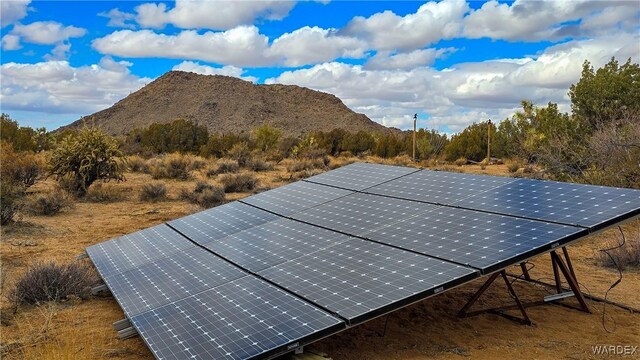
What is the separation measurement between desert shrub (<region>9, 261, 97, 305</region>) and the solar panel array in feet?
1.54

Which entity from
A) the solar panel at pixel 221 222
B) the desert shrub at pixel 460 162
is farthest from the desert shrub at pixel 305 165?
the solar panel at pixel 221 222

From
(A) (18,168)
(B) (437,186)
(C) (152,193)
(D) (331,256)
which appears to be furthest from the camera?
(A) (18,168)

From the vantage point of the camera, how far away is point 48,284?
30.6ft

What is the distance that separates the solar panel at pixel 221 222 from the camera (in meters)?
9.82

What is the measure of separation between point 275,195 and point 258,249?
3.64 meters

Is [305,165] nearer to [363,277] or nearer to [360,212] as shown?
[360,212]

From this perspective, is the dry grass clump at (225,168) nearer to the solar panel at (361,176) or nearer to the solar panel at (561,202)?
the solar panel at (361,176)

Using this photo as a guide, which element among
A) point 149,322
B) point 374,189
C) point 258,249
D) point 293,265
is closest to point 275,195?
point 374,189

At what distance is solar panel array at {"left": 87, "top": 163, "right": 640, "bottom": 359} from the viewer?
5.79 meters

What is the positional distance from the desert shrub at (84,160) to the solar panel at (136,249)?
1155cm

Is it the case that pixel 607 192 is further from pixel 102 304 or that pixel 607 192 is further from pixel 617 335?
pixel 102 304

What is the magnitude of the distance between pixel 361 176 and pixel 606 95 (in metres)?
17.0

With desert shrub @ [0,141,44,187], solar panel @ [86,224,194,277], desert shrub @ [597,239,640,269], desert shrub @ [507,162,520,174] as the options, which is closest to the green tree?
desert shrub @ [507,162,520,174]

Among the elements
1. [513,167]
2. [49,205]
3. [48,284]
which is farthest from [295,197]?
[513,167]
